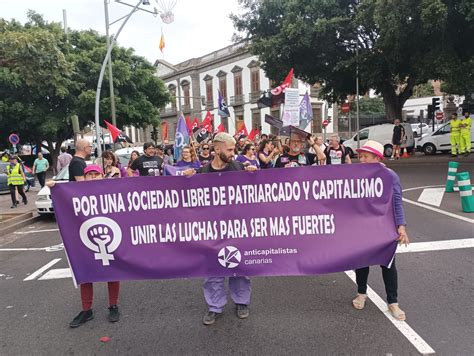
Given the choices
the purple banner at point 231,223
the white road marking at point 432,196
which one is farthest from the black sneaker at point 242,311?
the white road marking at point 432,196

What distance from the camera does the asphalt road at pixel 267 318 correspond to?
138 inches

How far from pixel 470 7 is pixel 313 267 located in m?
11.7

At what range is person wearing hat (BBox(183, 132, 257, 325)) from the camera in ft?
13.1

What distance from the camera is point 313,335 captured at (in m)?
3.62

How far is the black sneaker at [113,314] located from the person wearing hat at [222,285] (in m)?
0.90

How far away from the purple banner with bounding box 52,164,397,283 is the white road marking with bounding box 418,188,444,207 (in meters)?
6.10

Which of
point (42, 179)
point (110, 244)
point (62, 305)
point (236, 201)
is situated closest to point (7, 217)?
point (42, 179)

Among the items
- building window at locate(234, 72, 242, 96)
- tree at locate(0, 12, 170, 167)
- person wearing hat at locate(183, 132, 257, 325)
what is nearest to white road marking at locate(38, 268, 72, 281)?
person wearing hat at locate(183, 132, 257, 325)

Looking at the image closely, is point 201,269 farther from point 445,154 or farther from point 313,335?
point 445,154

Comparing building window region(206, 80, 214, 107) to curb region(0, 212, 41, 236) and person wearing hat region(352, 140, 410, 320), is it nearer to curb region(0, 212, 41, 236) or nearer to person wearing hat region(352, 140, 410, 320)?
curb region(0, 212, 41, 236)

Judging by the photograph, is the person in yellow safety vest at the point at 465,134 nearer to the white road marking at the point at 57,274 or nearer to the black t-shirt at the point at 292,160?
the black t-shirt at the point at 292,160

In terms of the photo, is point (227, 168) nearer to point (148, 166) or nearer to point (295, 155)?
point (295, 155)

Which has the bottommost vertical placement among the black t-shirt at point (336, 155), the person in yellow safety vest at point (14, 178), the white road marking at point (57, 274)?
the white road marking at point (57, 274)

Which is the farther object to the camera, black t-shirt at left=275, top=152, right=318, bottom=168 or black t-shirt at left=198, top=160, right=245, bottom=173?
black t-shirt at left=275, top=152, right=318, bottom=168
